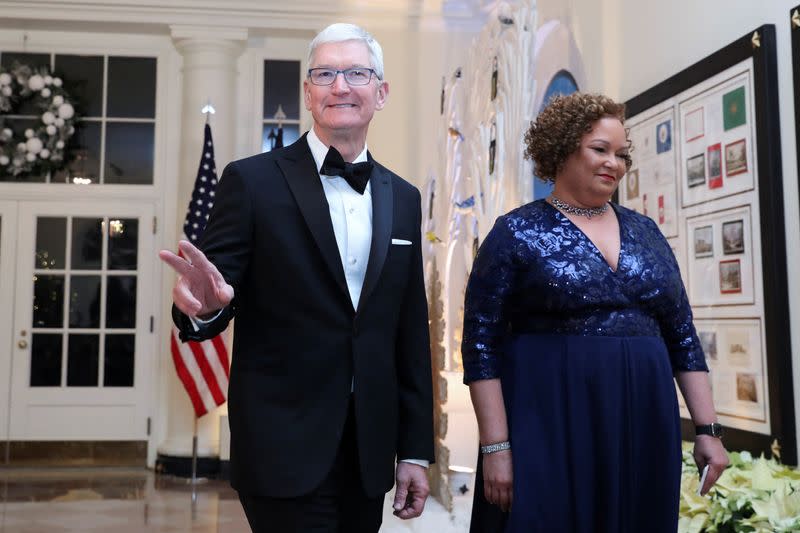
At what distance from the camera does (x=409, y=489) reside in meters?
1.75

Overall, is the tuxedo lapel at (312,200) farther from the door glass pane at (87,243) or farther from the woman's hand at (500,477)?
the door glass pane at (87,243)

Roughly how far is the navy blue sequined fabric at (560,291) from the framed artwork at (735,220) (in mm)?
900

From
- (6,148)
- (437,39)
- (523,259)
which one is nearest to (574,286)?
(523,259)

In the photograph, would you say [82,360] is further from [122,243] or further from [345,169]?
[345,169]

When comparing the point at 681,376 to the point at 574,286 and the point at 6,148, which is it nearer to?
the point at 574,286

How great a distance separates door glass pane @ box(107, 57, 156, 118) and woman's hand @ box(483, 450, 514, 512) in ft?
21.6

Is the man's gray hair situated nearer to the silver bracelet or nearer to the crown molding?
the silver bracelet

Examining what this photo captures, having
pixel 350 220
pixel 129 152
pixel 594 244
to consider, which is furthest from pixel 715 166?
pixel 129 152

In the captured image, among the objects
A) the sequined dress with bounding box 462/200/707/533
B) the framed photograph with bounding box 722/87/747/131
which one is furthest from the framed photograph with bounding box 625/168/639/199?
the sequined dress with bounding box 462/200/707/533

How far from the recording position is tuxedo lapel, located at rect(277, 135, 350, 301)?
1.65m

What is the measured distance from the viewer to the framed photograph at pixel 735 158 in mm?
3045

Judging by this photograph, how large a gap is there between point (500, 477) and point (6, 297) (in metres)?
6.57

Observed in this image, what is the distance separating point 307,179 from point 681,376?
→ 101 cm

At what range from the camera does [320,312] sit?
165 cm
